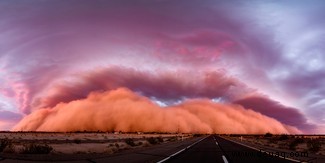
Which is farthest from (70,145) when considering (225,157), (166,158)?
(225,157)

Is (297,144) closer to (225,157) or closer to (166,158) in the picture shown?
(225,157)

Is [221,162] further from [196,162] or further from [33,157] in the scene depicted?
[33,157]

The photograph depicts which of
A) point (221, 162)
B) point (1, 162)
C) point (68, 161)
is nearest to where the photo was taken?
point (1, 162)

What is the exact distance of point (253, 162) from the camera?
13.7 meters

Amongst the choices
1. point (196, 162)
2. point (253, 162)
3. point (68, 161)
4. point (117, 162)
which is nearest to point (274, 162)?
A: point (253, 162)

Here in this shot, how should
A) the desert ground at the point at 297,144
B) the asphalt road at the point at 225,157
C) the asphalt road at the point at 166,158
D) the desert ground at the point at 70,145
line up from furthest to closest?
the desert ground at the point at 297,144, the desert ground at the point at 70,145, the asphalt road at the point at 225,157, the asphalt road at the point at 166,158

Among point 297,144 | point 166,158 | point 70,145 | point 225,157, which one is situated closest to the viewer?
point 166,158

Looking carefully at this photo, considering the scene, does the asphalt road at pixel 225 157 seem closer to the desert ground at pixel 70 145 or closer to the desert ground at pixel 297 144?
the desert ground at pixel 70 145

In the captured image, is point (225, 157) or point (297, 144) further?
point (297, 144)

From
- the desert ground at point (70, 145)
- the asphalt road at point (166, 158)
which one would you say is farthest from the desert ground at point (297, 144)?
the desert ground at point (70, 145)

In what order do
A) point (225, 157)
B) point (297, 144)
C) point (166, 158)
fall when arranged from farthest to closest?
1. point (297, 144)
2. point (225, 157)
3. point (166, 158)

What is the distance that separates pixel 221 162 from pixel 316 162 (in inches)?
193

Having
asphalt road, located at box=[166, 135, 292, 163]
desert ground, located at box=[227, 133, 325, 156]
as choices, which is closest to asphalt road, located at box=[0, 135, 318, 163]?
asphalt road, located at box=[166, 135, 292, 163]

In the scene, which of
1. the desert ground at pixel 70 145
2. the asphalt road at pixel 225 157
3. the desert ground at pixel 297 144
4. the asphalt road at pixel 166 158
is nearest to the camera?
the asphalt road at pixel 166 158
